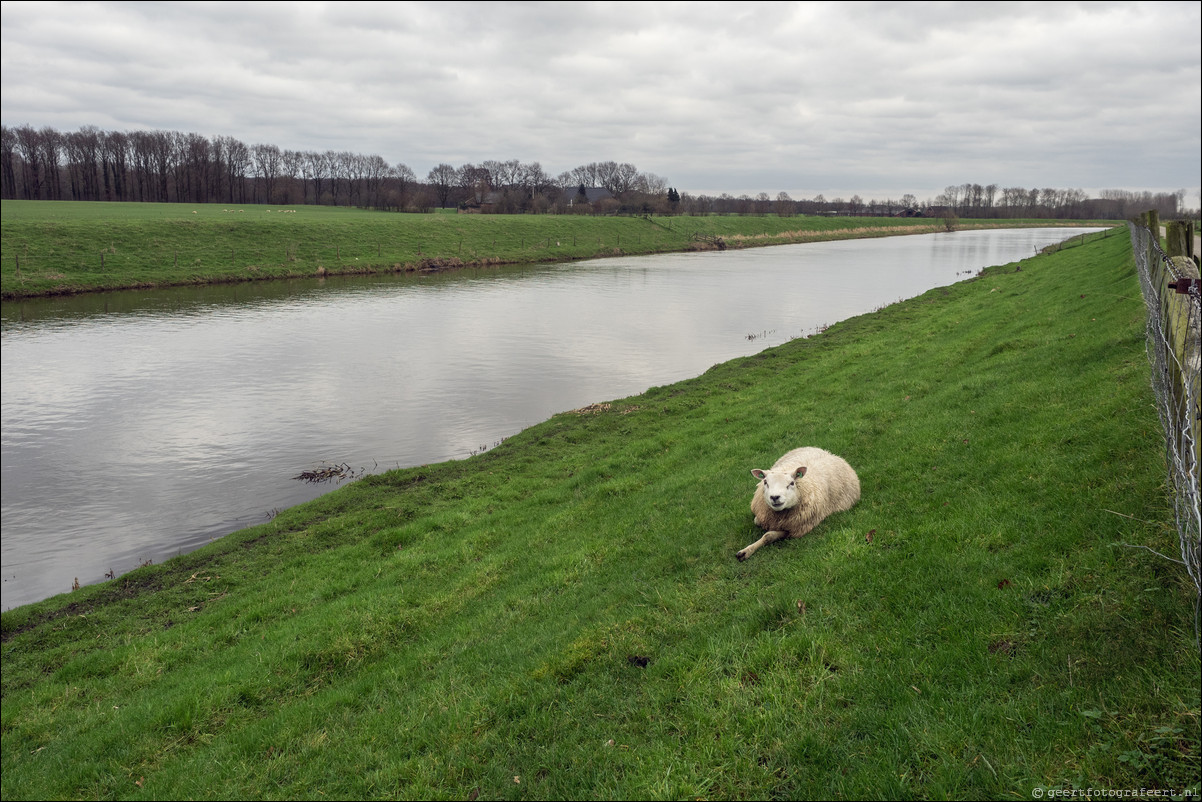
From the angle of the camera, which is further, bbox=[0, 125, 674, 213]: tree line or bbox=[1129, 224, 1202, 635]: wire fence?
bbox=[0, 125, 674, 213]: tree line

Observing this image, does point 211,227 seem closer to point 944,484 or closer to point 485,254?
point 485,254

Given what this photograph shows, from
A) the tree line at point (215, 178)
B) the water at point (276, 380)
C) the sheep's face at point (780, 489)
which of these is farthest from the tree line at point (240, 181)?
the sheep's face at point (780, 489)

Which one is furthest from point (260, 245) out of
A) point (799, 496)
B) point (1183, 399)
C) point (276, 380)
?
point (1183, 399)

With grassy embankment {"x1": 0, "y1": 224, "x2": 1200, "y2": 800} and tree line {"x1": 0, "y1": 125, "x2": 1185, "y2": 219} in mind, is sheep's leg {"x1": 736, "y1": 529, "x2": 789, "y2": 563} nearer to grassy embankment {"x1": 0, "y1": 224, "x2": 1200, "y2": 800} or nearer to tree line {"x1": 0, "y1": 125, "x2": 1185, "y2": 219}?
grassy embankment {"x1": 0, "y1": 224, "x2": 1200, "y2": 800}

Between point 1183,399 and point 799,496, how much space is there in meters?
4.44

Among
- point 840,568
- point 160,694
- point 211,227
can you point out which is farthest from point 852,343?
point 211,227

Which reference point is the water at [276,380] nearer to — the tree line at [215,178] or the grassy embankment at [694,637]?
the grassy embankment at [694,637]

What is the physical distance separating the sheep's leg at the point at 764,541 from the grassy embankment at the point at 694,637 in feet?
0.49

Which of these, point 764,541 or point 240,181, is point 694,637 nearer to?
point 764,541

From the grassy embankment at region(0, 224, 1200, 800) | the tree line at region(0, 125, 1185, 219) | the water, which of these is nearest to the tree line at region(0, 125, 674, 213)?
the tree line at region(0, 125, 1185, 219)

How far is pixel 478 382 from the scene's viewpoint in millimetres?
26312

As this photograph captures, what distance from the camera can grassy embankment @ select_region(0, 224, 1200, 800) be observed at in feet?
16.1

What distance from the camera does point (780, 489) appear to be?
9055mm

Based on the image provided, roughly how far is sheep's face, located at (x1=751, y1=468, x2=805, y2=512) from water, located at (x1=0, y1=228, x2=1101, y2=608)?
39.5 feet
